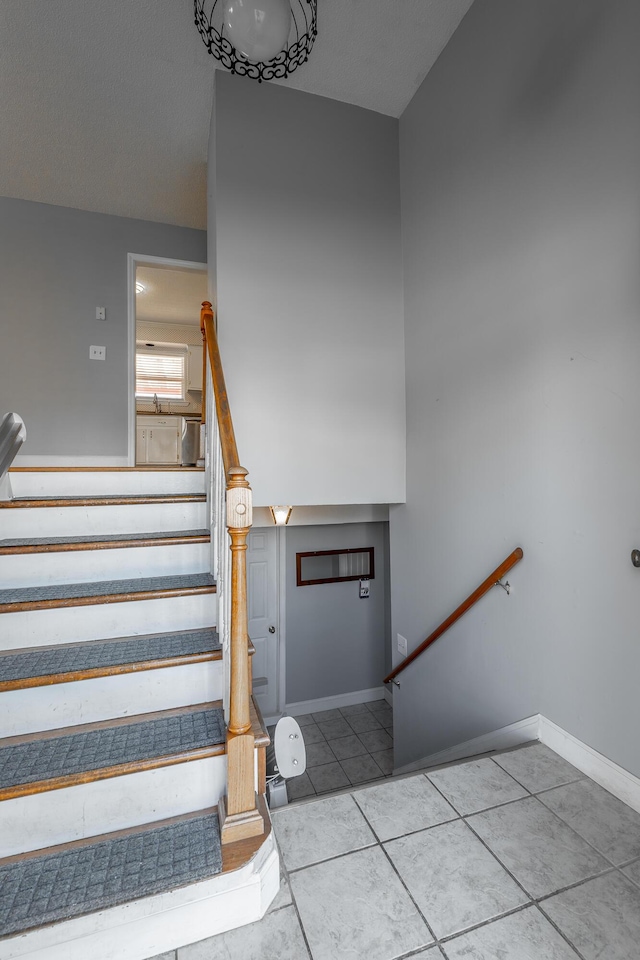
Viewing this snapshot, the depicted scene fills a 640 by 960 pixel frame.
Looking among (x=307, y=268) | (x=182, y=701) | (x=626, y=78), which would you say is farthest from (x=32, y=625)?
(x=626, y=78)

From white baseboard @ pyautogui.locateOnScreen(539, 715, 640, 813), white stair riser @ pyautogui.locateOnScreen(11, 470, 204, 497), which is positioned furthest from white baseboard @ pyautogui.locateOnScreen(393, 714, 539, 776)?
white stair riser @ pyautogui.locateOnScreen(11, 470, 204, 497)

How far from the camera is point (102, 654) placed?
1598 millimetres

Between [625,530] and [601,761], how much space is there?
844 millimetres

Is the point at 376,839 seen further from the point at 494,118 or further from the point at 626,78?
the point at 494,118

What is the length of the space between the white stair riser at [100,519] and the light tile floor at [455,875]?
1.31 m

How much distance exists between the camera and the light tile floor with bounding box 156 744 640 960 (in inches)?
43.2

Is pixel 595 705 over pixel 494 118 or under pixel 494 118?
under

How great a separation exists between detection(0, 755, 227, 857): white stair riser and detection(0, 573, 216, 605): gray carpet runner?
2.14ft

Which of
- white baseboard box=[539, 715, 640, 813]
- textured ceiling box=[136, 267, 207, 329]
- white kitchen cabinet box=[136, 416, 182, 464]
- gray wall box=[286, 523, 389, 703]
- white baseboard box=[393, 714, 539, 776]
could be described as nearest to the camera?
white baseboard box=[539, 715, 640, 813]

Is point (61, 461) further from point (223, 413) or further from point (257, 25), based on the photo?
point (257, 25)

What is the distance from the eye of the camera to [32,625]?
1655 mm

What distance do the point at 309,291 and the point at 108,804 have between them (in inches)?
106

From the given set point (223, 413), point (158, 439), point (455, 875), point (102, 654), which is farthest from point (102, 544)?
point (158, 439)

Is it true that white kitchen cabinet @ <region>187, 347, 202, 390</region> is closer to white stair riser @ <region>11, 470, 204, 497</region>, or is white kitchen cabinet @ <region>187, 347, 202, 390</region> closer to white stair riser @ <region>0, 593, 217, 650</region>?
white stair riser @ <region>11, 470, 204, 497</region>
